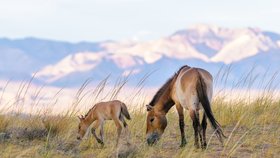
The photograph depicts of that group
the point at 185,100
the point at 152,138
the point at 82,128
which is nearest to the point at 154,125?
the point at 152,138

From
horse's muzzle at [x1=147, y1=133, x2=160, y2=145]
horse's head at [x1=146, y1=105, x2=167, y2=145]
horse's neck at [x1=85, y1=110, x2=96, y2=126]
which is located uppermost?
horse's neck at [x1=85, y1=110, x2=96, y2=126]

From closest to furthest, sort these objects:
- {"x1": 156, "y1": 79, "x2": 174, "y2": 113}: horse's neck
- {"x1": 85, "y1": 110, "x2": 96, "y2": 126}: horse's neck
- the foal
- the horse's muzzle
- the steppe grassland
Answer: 1. the steppe grassland
2. the foal
3. {"x1": 85, "y1": 110, "x2": 96, "y2": 126}: horse's neck
4. the horse's muzzle
5. {"x1": 156, "y1": 79, "x2": 174, "y2": 113}: horse's neck

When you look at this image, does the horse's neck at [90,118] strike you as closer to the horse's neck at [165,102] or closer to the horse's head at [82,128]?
the horse's head at [82,128]

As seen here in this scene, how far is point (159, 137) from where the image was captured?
9.67 metres

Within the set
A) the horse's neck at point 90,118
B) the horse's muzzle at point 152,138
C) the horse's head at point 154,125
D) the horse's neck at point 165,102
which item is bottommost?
the horse's muzzle at point 152,138

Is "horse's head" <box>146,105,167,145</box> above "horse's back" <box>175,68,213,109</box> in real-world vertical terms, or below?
below

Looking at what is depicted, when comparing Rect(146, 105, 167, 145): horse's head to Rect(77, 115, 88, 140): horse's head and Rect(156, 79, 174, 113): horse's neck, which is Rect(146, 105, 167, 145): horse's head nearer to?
Rect(156, 79, 174, 113): horse's neck

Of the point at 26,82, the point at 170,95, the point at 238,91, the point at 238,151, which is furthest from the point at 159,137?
the point at 238,91

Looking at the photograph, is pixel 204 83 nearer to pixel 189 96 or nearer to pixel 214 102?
pixel 189 96

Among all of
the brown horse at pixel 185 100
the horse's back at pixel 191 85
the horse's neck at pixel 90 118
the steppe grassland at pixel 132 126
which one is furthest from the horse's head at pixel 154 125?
the horse's neck at pixel 90 118

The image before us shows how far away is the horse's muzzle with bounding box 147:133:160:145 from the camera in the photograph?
375 inches

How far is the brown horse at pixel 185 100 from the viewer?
8.83m

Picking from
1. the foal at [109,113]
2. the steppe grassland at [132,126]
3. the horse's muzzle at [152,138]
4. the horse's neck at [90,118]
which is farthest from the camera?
the horse's muzzle at [152,138]

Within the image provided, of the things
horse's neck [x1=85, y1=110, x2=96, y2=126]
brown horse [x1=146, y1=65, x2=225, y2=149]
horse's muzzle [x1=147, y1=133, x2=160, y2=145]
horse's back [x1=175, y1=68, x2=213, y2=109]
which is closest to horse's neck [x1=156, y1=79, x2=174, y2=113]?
brown horse [x1=146, y1=65, x2=225, y2=149]
